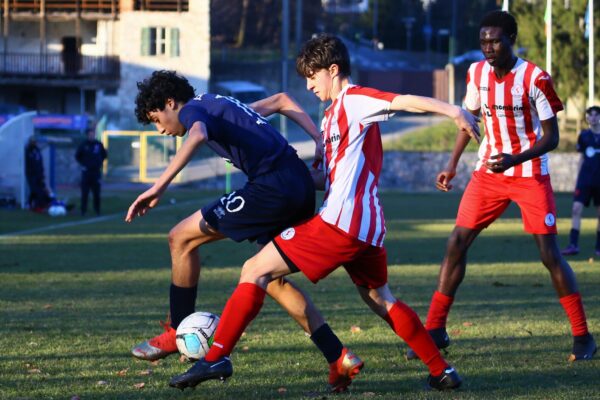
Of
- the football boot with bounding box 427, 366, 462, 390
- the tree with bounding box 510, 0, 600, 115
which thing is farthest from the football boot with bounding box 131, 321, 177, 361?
the tree with bounding box 510, 0, 600, 115

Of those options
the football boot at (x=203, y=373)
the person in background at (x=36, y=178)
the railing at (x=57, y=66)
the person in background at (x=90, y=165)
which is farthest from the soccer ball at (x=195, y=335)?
the railing at (x=57, y=66)

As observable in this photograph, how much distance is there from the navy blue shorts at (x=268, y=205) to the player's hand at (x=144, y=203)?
49cm

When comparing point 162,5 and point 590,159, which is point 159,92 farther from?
point 162,5

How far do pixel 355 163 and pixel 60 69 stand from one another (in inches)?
2401

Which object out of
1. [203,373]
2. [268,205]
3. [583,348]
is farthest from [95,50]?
[203,373]

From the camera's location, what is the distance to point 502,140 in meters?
8.04

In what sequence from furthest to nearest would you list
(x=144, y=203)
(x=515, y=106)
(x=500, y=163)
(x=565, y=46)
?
(x=565, y=46) → (x=515, y=106) → (x=500, y=163) → (x=144, y=203)

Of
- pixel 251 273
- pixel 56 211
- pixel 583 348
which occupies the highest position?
pixel 251 273

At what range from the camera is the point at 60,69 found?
65.5m

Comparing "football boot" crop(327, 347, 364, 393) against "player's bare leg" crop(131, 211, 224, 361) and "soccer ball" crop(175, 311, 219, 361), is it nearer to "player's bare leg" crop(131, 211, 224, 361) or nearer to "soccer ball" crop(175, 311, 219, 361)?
"soccer ball" crop(175, 311, 219, 361)

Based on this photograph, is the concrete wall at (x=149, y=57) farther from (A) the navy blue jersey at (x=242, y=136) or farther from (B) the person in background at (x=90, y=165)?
(A) the navy blue jersey at (x=242, y=136)

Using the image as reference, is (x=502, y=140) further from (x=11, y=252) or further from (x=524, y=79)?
(x=11, y=252)

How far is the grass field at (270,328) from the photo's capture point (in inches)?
268

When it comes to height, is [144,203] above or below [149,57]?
above
